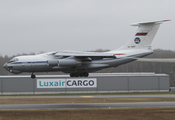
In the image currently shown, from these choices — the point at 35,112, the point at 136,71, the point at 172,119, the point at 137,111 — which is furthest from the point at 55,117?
the point at 136,71

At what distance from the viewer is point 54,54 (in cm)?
3444

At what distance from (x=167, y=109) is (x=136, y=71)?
114 feet

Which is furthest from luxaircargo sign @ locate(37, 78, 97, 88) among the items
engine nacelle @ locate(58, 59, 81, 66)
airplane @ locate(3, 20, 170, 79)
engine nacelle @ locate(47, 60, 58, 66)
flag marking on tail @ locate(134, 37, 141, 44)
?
flag marking on tail @ locate(134, 37, 141, 44)

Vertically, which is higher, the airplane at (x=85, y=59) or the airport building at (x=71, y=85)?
the airplane at (x=85, y=59)

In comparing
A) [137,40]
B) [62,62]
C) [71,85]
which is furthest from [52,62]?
[137,40]

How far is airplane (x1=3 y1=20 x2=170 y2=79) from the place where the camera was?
3375cm

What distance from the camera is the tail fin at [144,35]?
36062 millimetres

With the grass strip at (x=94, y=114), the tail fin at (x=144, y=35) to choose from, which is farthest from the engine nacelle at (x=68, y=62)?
the grass strip at (x=94, y=114)

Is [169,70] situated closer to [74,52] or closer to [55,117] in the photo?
→ [74,52]

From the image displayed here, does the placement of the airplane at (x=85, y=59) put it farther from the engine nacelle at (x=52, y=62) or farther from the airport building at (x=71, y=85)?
the airport building at (x=71, y=85)

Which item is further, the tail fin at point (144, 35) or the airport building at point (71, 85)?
the tail fin at point (144, 35)

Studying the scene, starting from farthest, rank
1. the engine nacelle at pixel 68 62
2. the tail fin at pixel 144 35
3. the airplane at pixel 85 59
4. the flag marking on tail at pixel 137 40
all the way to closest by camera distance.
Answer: the flag marking on tail at pixel 137 40 → the tail fin at pixel 144 35 → the airplane at pixel 85 59 → the engine nacelle at pixel 68 62

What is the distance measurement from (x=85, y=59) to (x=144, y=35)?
8797 mm

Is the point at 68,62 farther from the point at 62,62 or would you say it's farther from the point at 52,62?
the point at 52,62
